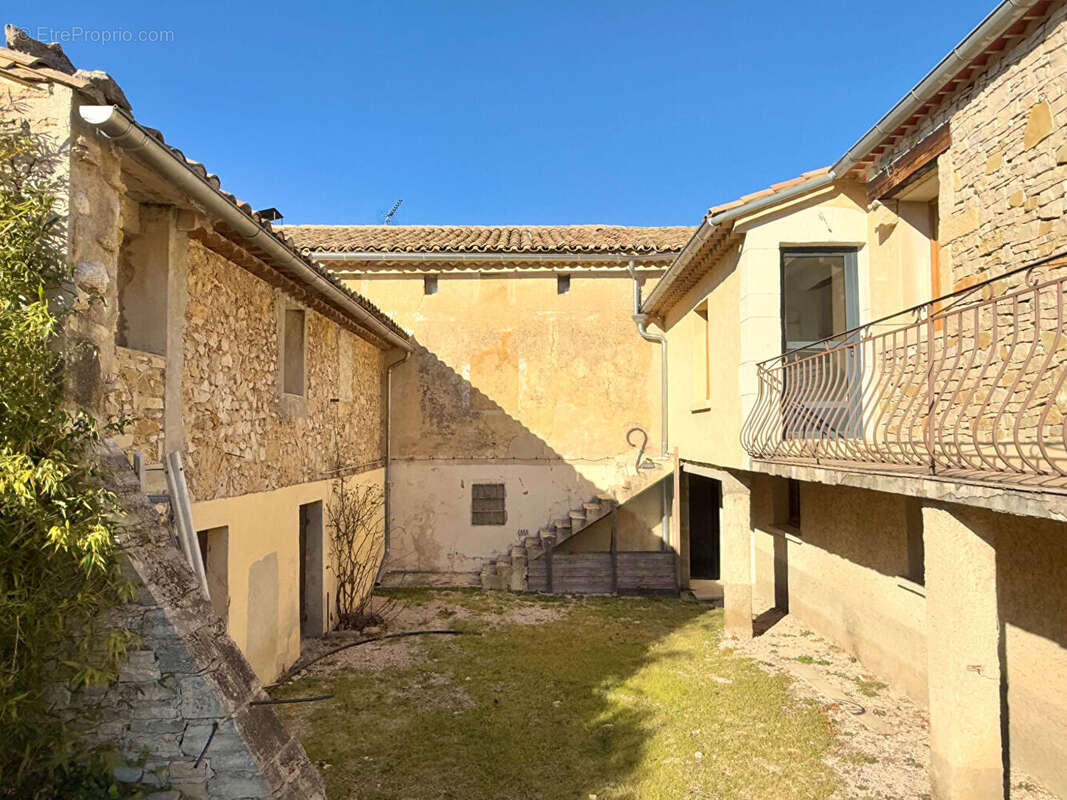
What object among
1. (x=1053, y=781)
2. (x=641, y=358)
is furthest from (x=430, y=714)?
(x=641, y=358)

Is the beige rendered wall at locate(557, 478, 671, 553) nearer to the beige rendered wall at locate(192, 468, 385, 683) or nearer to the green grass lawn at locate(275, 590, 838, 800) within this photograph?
the green grass lawn at locate(275, 590, 838, 800)

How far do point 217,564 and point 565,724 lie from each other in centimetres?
367

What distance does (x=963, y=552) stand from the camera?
448 centimetres

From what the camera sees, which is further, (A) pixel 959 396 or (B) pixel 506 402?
(B) pixel 506 402

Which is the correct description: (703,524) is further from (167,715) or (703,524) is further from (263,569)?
(167,715)

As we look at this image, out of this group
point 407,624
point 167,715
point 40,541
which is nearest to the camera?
point 40,541

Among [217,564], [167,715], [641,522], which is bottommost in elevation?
[641,522]

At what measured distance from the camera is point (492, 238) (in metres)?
14.6

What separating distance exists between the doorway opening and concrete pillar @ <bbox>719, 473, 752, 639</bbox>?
554cm

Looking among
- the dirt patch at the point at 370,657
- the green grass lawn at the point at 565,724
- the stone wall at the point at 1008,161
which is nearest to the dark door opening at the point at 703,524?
the green grass lawn at the point at 565,724

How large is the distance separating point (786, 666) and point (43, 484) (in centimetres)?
780

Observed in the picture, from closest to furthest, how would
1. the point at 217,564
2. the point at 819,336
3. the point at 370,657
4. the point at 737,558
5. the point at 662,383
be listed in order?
the point at 217,564 → the point at 370,657 → the point at 819,336 → the point at 737,558 → the point at 662,383

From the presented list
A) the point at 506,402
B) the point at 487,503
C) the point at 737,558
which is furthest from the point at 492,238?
the point at 737,558

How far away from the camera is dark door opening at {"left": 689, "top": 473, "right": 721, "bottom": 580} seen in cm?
1493
